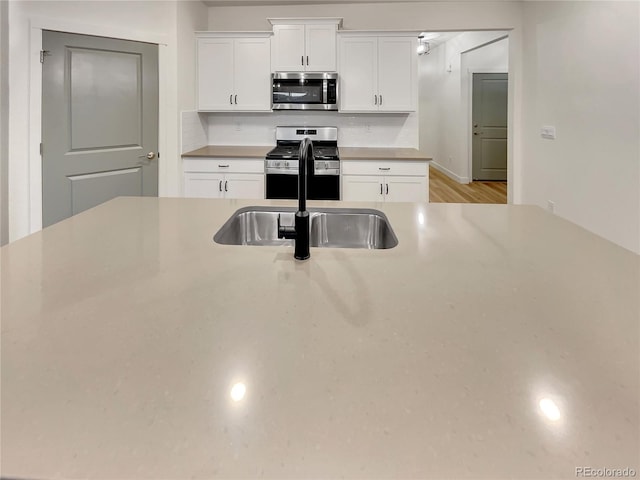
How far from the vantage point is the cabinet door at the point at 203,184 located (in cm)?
411

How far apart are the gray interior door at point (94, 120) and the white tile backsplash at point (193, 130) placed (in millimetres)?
298

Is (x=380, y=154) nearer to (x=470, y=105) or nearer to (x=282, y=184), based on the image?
(x=282, y=184)

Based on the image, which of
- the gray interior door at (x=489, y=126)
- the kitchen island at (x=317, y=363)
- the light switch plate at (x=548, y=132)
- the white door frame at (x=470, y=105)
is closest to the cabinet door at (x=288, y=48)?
the light switch plate at (x=548, y=132)

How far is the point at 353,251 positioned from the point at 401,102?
359cm

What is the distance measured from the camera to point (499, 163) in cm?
794

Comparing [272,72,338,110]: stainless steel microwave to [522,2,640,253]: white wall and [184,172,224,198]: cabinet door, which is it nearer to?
[184,172,224,198]: cabinet door

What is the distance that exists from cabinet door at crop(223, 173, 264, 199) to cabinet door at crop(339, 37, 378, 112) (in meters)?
1.16

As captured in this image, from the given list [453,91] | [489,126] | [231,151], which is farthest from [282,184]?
[489,126]

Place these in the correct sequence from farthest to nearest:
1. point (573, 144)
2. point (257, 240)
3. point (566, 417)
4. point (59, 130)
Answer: point (573, 144)
point (59, 130)
point (257, 240)
point (566, 417)

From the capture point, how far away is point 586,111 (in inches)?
142

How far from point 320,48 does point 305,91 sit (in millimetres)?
452

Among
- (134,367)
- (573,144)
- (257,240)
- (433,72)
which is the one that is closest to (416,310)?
(134,367)

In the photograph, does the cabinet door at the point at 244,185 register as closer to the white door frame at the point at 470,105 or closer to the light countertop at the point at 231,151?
the light countertop at the point at 231,151

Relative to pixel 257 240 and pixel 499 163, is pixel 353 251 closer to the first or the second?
pixel 257 240
